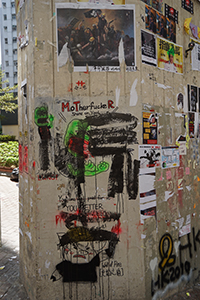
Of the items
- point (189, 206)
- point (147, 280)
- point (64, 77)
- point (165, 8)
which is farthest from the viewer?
point (189, 206)

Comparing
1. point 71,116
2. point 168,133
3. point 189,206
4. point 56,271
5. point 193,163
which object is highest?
point 71,116

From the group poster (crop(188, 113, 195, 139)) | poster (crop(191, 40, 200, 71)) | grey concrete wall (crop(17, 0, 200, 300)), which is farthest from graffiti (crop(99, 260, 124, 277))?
poster (crop(191, 40, 200, 71))

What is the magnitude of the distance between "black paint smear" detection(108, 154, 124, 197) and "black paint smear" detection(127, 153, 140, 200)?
9 centimetres

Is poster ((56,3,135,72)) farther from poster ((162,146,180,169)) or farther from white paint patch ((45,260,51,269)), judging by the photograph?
white paint patch ((45,260,51,269))

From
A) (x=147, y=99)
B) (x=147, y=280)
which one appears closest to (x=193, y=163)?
(x=147, y=99)

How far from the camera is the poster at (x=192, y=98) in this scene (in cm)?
357

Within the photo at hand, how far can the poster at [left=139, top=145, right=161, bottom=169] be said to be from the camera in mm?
2908

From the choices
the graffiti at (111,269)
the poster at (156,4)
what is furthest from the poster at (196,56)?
the graffiti at (111,269)

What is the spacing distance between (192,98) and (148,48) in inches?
45.1

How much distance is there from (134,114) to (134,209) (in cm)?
113

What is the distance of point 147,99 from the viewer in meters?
2.94

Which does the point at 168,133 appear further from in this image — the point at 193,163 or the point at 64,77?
the point at 64,77

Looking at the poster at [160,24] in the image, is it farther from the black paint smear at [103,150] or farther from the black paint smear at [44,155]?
the black paint smear at [44,155]

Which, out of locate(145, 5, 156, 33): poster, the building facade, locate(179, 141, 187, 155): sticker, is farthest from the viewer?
the building facade
